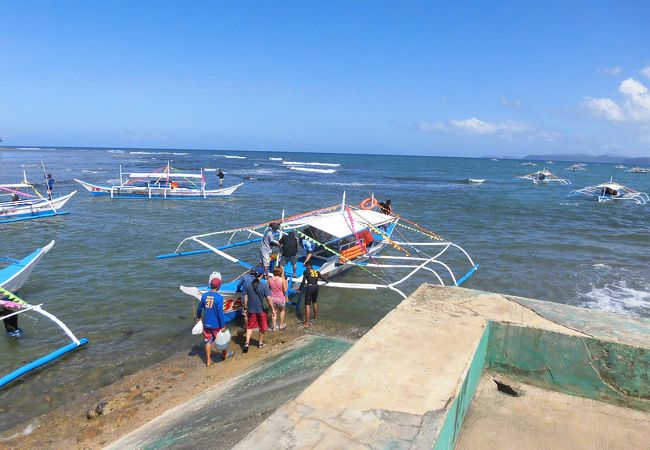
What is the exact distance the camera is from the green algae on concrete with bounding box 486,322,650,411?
12.6ft

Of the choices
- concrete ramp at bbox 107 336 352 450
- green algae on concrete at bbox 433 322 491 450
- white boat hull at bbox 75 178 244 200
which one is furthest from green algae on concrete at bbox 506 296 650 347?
white boat hull at bbox 75 178 244 200

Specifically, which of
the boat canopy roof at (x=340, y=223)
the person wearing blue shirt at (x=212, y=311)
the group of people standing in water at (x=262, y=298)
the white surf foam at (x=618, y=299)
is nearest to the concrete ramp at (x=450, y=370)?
the person wearing blue shirt at (x=212, y=311)

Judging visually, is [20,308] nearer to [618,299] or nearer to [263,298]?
[263,298]

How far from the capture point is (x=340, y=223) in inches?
493

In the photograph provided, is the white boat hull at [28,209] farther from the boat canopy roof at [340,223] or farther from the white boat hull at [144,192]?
the boat canopy roof at [340,223]

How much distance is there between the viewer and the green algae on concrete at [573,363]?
3.83m

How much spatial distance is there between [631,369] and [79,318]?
11186 mm

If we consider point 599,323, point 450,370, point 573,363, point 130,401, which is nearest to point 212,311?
point 130,401

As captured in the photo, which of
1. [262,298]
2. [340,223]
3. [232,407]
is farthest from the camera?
[340,223]

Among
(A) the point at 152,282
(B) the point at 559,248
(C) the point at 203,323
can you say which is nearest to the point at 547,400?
(C) the point at 203,323

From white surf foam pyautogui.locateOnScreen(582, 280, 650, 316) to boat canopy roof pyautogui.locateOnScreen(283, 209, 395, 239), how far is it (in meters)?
6.96

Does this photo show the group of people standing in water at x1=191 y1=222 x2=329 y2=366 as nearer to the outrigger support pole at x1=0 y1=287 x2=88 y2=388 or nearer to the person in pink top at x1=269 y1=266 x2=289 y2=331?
the person in pink top at x1=269 y1=266 x2=289 y2=331

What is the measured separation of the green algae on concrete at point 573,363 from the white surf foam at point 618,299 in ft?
31.1

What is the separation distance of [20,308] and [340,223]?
8.34 meters
